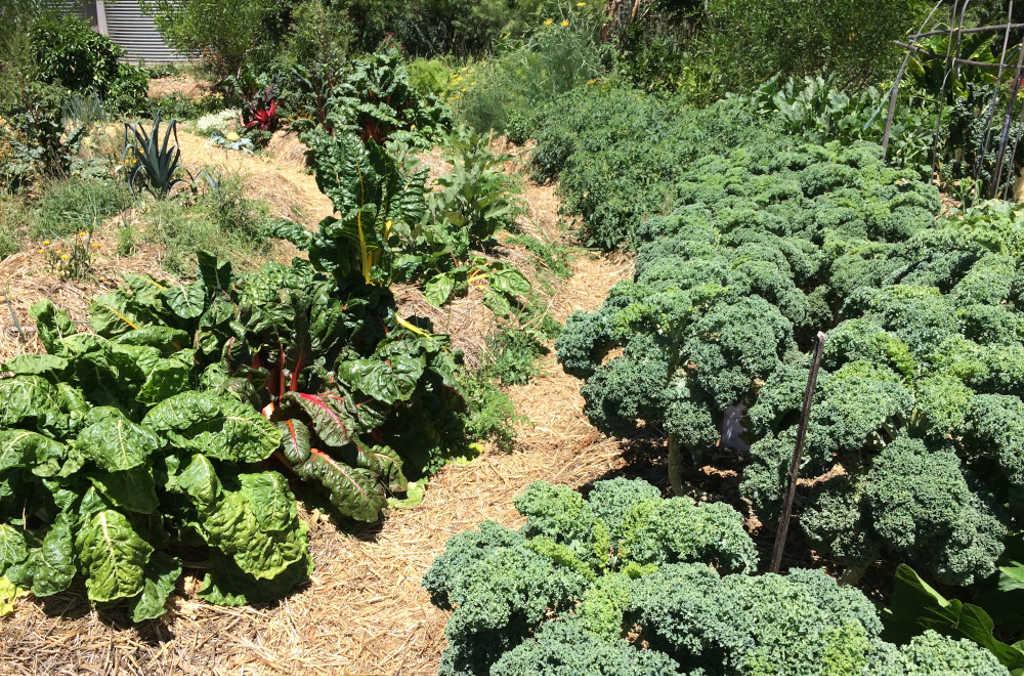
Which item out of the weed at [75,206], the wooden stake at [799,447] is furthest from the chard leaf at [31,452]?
the wooden stake at [799,447]

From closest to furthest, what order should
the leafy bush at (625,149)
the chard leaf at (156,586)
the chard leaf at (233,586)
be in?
the chard leaf at (156,586) → the chard leaf at (233,586) → the leafy bush at (625,149)

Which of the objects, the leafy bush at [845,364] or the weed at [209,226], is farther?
the weed at [209,226]

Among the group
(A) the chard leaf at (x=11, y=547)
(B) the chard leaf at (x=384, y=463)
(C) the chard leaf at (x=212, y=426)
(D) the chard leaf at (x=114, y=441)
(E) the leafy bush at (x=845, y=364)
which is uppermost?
(E) the leafy bush at (x=845, y=364)

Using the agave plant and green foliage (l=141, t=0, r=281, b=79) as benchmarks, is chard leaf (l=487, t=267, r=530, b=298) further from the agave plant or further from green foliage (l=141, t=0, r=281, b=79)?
green foliage (l=141, t=0, r=281, b=79)

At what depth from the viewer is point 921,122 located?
9.31m

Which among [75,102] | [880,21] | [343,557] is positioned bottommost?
[343,557]

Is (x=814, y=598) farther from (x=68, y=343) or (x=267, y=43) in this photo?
(x=267, y=43)

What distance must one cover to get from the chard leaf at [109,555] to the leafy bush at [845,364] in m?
2.33

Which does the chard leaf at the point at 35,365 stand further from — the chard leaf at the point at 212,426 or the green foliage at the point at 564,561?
the green foliage at the point at 564,561

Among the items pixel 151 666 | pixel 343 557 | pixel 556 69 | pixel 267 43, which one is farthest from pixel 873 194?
pixel 267 43

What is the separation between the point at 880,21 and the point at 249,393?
9.60 m

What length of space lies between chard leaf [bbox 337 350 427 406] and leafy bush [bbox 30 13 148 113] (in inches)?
395

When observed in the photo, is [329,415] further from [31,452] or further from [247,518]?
[31,452]

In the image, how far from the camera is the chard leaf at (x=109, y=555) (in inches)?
143
